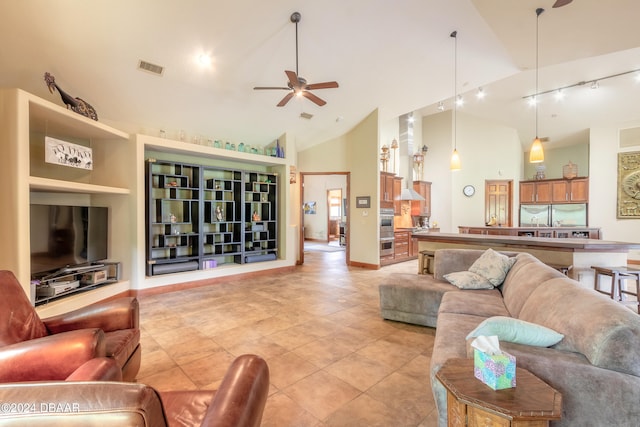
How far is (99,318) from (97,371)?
0.99 meters

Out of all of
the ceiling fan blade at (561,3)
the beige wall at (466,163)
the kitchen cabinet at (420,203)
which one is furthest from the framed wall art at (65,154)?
the beige wall at (466,163)

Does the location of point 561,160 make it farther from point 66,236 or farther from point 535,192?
point 66,236

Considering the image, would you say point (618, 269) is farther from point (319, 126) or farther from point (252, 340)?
point (319, 126)

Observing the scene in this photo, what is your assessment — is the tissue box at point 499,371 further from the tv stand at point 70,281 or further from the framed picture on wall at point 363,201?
the framed picture on wall at point 363,201

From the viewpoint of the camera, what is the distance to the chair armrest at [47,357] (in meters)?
1.42

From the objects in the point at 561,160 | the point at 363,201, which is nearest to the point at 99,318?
the point at 363,201

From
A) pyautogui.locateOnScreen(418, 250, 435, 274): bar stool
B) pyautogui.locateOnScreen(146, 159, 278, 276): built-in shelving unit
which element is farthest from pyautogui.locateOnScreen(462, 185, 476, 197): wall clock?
pyautogui.locateOnScreen(146, 159, 278, 276): built-in shelving unit

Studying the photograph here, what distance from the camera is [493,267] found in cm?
321

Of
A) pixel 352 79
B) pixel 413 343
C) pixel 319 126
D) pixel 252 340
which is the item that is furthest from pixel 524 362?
pixel 319 126

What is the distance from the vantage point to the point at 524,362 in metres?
1.41

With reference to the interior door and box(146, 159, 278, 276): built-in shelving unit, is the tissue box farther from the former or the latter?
the interior door

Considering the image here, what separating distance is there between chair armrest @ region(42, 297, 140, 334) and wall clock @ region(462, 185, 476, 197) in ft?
29.7

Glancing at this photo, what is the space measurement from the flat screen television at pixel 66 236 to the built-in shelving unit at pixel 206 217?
0.67 metres

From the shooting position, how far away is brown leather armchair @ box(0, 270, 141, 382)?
56.4 inches
